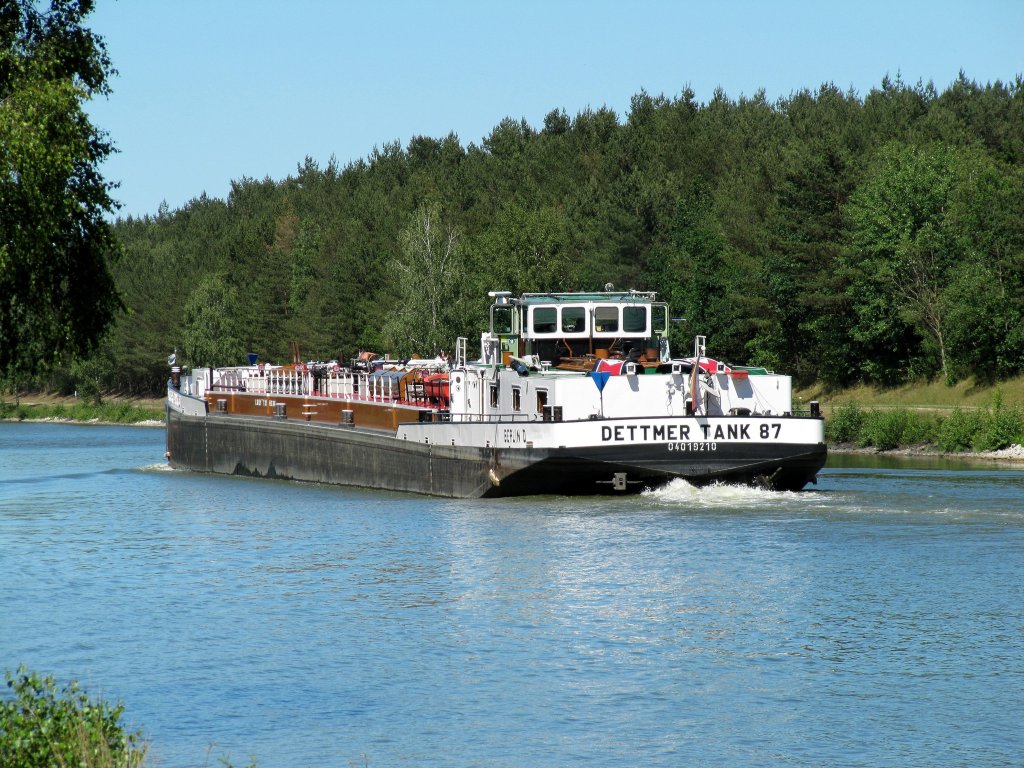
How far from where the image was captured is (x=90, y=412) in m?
125

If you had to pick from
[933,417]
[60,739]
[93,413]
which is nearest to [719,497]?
[60,739]

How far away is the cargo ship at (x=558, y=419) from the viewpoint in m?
33.4

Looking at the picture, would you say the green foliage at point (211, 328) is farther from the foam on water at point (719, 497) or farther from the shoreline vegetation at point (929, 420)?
the foam on water at point (719, 497)

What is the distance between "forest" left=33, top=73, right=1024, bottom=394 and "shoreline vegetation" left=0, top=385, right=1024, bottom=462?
139 centimetres

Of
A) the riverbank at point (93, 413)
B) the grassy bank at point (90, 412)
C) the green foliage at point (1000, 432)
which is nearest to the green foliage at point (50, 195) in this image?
the green foliage at point (1000, 432)

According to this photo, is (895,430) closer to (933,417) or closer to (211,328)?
(933,417)

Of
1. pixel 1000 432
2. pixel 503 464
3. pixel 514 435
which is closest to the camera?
pixel 514 435

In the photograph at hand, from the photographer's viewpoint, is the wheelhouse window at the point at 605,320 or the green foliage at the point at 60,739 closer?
the green foliage at the point at 60,739

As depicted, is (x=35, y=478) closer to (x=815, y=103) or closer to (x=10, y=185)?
(x=10, y=185)

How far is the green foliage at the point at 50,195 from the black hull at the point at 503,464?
16511 millimetres

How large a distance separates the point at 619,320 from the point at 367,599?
17.3m

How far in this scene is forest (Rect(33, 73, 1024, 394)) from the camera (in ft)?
233

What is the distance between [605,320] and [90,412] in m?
93.8

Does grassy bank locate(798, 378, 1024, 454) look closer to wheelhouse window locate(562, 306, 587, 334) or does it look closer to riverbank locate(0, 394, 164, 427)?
wheelhouse window locate(562, 306, 587, 334)
